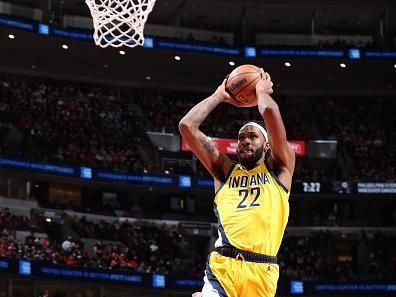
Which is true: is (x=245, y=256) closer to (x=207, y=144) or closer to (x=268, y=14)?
(x=207, y=144)

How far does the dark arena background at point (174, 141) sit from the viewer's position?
31.0m

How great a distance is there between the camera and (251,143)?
6453 millimetres

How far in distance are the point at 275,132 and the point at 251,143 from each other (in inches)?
8.9

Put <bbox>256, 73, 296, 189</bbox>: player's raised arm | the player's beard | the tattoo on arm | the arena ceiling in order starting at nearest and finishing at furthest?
<bbox>256, 73, 296, 189</bbox>: player's raised arm < the player's beard < the tattoo on arm < the arena ceiling

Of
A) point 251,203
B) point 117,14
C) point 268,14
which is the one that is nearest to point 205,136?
point 251,203

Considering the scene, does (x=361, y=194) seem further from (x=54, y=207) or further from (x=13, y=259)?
(x=13, y=259)

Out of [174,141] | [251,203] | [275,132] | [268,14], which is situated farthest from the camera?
[268,14]

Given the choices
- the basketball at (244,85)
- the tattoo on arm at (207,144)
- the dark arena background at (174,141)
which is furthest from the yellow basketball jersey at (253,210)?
the dark arena background at (174,141)

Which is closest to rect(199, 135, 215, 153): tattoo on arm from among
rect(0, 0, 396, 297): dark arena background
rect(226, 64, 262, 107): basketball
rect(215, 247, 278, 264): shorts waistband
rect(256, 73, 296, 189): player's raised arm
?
rect(226, 64, 262, 107): basketball

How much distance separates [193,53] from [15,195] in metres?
9.11

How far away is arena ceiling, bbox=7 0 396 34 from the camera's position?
36.8 meters

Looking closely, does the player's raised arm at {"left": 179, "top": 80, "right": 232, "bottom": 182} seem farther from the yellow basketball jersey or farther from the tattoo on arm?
the yellow basketball jersey

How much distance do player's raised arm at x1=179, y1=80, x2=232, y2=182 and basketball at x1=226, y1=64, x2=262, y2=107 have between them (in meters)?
0.06

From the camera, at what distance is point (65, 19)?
1452 inches
